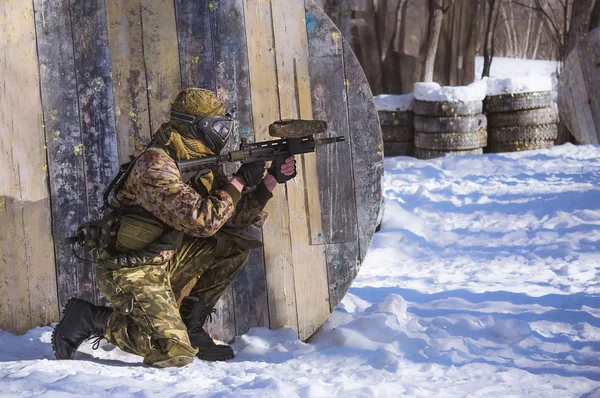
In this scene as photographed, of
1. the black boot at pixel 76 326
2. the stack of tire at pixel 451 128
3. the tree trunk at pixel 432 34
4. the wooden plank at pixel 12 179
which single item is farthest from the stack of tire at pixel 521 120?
the black boot at pixel 76 326

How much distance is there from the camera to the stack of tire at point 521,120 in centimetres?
1049

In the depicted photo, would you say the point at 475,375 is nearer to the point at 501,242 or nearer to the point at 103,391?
the point at 103,391

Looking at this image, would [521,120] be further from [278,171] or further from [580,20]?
[278,171]

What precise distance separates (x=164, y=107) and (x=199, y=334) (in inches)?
43.7

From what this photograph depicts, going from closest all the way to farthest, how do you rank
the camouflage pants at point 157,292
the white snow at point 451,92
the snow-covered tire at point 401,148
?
the camouflage pants at point 157,292
the white snow at point 451,92
the snow-covered tire at point 401,148

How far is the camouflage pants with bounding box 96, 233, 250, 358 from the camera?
3.79m

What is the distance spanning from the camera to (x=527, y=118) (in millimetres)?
10547

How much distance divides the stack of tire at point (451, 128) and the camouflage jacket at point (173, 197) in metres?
6.91

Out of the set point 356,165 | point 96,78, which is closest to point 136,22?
point 96,78

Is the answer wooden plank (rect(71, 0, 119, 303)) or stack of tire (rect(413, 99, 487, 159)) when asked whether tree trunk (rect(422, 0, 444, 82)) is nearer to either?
stack of tire (rect(413, 99, 487, 159))

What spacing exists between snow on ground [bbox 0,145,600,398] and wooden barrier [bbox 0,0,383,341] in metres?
0.38

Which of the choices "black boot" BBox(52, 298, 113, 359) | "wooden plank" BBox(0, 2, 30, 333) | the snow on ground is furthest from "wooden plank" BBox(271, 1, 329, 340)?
"wooden plank" BBox(0, 2, 30, 333)

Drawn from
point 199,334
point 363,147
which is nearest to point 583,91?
point 363,147

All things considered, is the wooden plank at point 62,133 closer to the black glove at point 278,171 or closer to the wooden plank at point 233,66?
the wooden plank at point 233,66
